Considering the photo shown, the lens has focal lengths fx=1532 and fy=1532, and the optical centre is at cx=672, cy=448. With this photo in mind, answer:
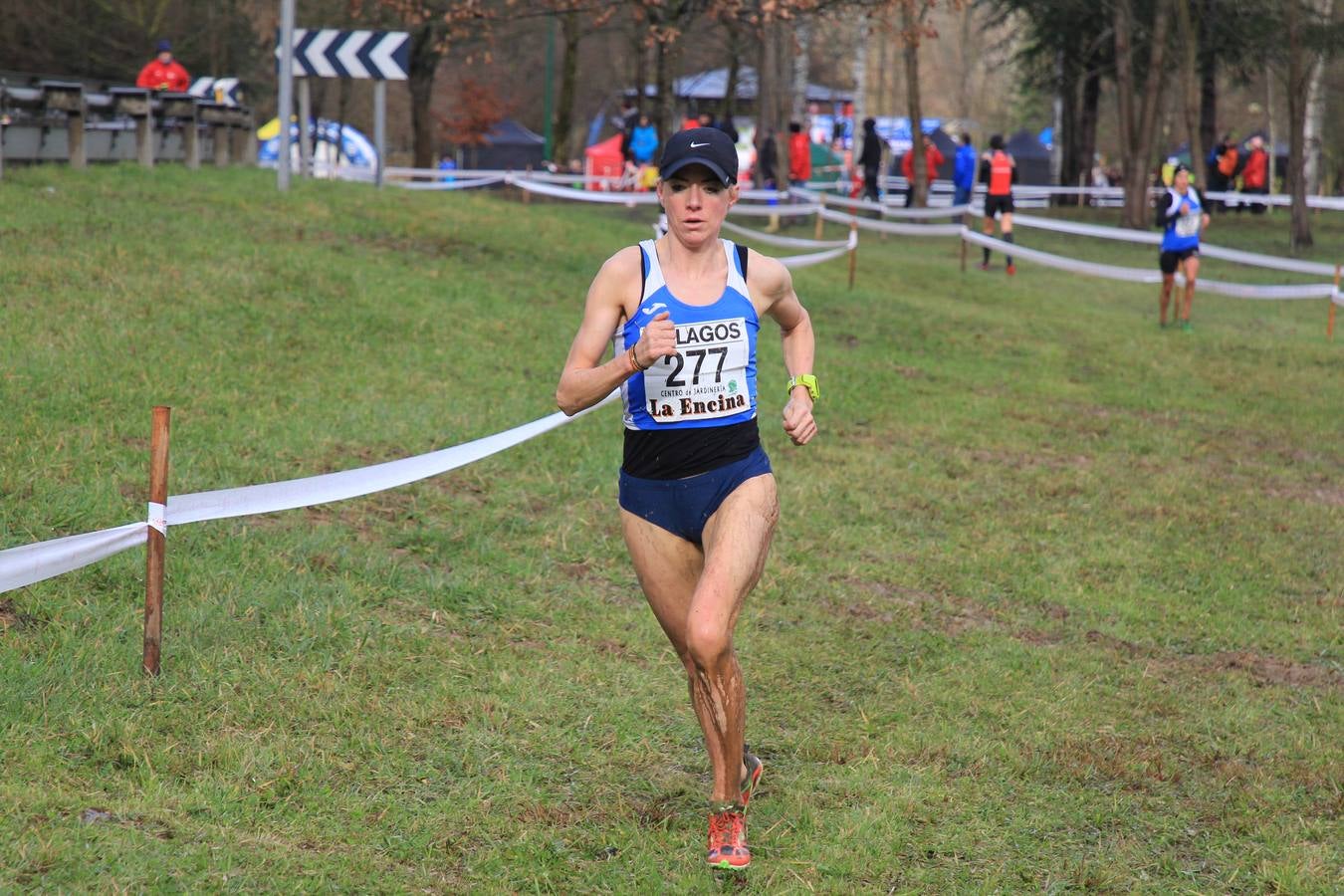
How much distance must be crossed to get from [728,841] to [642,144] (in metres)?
29.4

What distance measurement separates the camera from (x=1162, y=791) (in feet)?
18.5

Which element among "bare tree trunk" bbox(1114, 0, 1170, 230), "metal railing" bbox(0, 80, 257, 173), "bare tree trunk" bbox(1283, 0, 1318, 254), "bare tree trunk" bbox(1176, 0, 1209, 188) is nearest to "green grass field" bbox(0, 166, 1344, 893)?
"metal railing" bbox(0, 80, 257, 173)

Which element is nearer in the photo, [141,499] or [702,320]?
[702,320]

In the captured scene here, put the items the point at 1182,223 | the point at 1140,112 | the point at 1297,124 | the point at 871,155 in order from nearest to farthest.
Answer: the point at 1182,223 → the point at 1297,124 → the point at 871,155 → the point at 1140,112

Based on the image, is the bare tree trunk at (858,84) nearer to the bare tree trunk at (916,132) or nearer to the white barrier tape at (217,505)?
the bare tree trunk at (916,132)

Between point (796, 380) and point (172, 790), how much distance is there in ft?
7.91

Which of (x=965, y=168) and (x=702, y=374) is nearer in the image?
(x=702, y=374)

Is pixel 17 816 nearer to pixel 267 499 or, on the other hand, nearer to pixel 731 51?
pixel 267 499

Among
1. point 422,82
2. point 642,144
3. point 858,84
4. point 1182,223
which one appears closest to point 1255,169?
point 858,84

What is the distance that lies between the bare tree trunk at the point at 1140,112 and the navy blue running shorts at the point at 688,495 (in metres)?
31.3

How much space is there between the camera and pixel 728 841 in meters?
4.66

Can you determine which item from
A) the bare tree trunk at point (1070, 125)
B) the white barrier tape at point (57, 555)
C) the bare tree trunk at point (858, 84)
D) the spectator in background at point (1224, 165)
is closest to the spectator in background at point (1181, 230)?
the white barrier tape at point (57, 555)

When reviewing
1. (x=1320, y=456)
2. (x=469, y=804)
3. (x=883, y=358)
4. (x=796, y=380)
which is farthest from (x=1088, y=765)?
(x=883, y=358)

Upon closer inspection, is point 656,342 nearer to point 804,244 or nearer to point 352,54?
point 352,54
